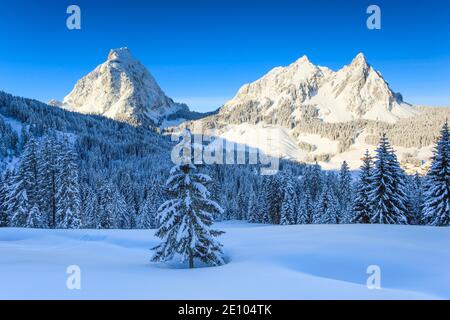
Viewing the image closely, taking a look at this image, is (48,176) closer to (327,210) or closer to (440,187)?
(327,210)

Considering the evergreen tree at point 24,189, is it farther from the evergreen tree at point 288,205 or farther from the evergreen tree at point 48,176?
the evergreen tree at point 288,205

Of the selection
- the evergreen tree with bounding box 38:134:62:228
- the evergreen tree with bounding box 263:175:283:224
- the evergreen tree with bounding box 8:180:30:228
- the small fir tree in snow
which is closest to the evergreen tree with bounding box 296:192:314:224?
the evergreen tree with bounding box 263:175:283:224

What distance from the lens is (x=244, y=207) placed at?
303 feet

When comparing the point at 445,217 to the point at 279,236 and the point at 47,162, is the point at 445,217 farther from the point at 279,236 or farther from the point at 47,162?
the point at 47,162

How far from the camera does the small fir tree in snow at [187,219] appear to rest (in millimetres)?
16203

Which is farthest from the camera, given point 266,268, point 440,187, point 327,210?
point 327,210

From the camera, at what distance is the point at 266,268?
14.0 meters

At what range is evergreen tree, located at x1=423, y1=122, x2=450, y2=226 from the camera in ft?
106

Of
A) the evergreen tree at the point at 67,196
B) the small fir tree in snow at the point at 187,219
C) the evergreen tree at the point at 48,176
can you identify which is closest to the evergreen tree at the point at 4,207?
the evergreen tree at the point at 48,176

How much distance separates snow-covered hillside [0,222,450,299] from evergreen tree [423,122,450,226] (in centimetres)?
1251

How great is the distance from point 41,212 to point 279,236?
3191 centimetres

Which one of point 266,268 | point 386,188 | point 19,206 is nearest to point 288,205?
point 386,188

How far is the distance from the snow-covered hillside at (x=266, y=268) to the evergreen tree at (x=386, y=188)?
1009 centimetres

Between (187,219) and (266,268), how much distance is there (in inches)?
180
